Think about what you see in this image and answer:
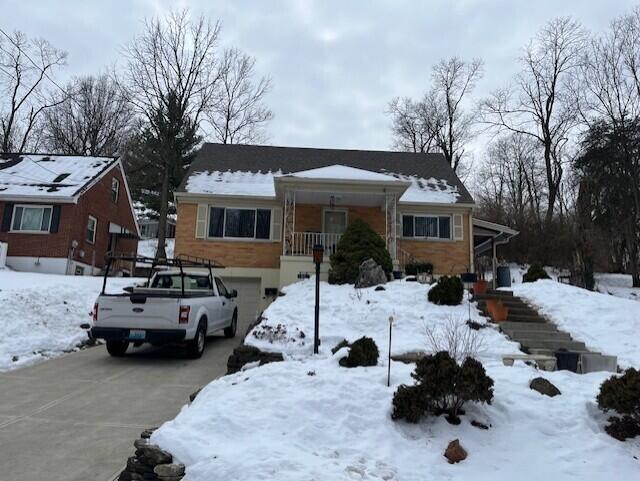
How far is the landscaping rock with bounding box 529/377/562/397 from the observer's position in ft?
18.1

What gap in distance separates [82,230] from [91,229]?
130cm

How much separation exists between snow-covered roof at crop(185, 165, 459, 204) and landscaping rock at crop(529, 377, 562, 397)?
37.1ft

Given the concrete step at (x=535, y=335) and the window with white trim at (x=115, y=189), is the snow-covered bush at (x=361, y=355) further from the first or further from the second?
the window with white trim at (x=115, y=189)

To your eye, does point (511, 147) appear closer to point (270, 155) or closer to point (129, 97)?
point (270, 155)

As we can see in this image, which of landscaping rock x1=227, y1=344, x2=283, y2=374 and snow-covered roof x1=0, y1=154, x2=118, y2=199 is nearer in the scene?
landscaping rock x1=227, y1=344, x2=283, y2=374

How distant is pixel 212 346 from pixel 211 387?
5590 millimetres

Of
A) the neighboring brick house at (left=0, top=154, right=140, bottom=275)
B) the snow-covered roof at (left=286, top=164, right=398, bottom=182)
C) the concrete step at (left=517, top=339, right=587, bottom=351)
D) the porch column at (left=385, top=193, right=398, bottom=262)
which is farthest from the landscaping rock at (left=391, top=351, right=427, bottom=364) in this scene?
the neighboring brick house at (left=0, top=154, right=140, bottom=275)

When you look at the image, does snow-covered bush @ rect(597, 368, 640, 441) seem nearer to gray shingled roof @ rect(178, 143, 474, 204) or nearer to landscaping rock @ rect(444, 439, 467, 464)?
landscaping rock @ rect(444, 439, 467, 464)

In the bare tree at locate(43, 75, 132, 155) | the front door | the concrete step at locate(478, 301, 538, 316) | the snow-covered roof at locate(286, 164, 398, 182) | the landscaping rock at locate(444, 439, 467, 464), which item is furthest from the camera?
the bare tree at locate(43, 75, 132, 155)

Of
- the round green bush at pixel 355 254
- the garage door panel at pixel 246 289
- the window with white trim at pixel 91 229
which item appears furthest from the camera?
the window with white trim at pixel 91 229

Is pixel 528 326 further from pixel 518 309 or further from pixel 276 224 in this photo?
pixel 276 224

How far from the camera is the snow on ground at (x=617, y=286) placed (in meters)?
22.8

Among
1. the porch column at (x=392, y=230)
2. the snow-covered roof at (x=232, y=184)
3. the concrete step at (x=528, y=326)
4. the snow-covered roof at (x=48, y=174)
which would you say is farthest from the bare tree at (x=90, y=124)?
the concrete step at (x=528, y=326)

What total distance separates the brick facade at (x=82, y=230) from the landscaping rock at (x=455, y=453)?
20.2m
